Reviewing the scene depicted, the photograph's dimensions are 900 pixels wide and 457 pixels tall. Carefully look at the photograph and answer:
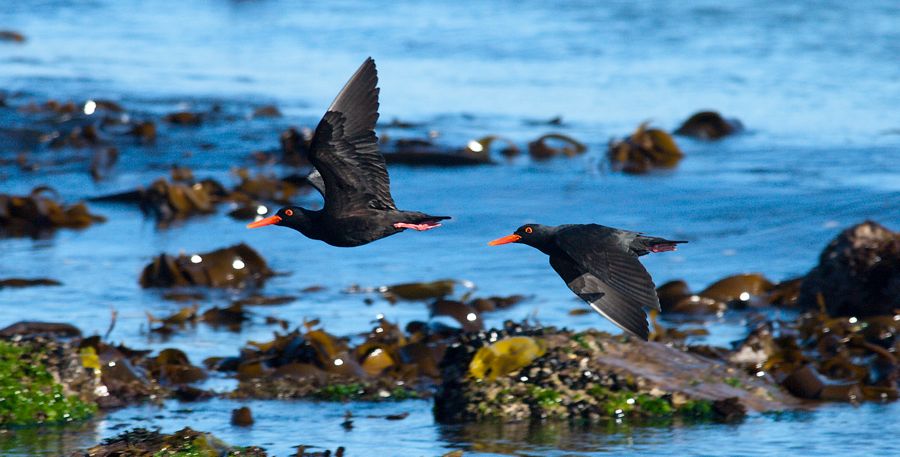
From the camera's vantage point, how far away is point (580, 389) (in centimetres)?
811

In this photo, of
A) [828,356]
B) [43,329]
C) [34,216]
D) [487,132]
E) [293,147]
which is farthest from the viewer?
[487,132]

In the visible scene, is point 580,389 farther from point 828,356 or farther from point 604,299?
point 828,356

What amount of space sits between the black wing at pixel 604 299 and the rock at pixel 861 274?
12.4 feet

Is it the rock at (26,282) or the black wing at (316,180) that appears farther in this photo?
Result: the rock at (26,282)

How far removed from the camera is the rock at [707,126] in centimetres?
1727

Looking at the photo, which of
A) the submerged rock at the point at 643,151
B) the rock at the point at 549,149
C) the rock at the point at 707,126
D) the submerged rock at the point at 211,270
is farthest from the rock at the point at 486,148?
the submerged rock at the point at 211,270

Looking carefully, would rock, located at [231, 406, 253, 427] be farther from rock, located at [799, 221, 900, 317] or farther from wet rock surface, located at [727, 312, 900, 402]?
rock, located at [799, 221, 900, 317]

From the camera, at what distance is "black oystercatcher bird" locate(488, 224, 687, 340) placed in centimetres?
652

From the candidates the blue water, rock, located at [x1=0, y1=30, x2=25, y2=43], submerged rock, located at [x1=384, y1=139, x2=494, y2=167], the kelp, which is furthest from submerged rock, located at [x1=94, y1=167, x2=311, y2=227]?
rock, located at [x1=0, y1=30, x2=25, y2=43]

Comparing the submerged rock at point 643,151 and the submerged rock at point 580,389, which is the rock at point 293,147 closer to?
the submerged rock at point 643,151

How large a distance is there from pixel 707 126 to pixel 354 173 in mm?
10910

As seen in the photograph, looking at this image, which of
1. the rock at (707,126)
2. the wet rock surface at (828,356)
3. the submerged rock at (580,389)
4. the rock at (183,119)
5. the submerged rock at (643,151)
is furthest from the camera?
the rock at (183,119)

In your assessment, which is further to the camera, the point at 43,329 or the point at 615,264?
the point at 43,329

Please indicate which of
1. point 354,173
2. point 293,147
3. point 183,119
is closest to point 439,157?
point 293,147
